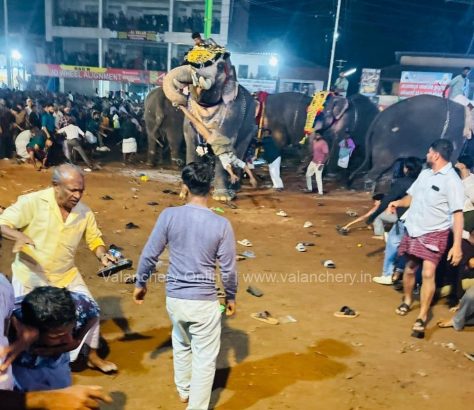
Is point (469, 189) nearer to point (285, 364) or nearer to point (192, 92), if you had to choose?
point (285, 364)

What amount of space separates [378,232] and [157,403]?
17.3 ft

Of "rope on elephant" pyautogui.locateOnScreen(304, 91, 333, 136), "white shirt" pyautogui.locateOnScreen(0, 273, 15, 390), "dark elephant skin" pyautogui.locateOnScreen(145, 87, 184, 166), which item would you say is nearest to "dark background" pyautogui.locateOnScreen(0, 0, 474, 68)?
"rope on elephant" pyautogui.locateOnScreen(304, 91, 333, 136)

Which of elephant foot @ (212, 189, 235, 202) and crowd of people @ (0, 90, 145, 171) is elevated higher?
crowd of people @ (0, 90, 145, 171)

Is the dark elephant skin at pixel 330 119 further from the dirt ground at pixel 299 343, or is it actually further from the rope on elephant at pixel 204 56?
the dirt ground at pixel 299 343

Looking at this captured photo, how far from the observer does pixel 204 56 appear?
8.79m

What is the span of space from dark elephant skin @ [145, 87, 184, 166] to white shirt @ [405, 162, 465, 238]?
30.5ft

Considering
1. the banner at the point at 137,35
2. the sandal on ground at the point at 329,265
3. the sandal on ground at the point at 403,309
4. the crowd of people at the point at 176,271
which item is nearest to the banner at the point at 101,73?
the banner at the point at 137,35

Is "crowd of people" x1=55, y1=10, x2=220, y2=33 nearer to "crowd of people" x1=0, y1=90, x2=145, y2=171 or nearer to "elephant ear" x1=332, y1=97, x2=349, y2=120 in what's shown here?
"crowd of people" x1=0, y1=90, x2=145, y2=171

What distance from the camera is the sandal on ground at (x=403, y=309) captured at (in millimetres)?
4973

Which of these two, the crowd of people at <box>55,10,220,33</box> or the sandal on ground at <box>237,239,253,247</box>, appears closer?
the sandal on ground at <box>237,239,253,247</box>

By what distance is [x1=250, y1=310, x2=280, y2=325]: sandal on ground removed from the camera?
15.4 ft

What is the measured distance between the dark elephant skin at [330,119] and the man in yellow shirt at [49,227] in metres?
10.2

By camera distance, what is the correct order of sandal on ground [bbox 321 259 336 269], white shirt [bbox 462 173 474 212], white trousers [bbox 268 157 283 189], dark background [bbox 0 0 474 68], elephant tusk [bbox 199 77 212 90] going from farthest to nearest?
dark background [bbox 0 0 474 68]
white trousers [bbox 268 157 283 189]
elephant tusk [bbox 199 77 212 90]
sandal on ground [bbox 321 259 336 269]
white shirt [bbox 462 173 474 212]

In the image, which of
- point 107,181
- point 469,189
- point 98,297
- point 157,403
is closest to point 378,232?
point 469,189
